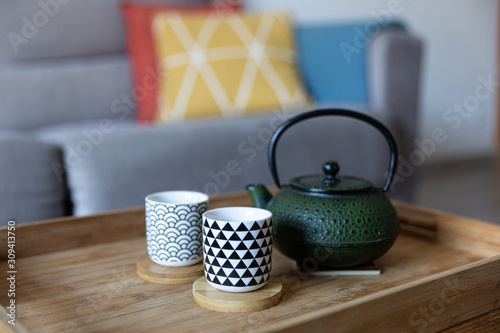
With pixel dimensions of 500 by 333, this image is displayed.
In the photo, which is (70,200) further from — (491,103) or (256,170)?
(491,103)

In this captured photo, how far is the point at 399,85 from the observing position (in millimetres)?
2041

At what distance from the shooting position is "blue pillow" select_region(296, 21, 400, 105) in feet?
7.11

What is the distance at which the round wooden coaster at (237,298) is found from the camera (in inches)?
24.9

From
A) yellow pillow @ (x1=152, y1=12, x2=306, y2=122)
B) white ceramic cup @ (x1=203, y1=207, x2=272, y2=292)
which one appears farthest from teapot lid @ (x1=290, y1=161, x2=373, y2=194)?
yellow pillow @ (x1=152, y1=12, x2=306, y2=122)

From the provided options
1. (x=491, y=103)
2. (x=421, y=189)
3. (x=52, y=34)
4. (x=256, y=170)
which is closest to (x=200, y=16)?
(x=52, y=34)

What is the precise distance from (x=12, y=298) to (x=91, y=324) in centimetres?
15

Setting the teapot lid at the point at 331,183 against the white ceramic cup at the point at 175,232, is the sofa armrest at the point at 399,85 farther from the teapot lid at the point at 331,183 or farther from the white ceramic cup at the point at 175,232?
the white ceramic cup at the point at 175,232

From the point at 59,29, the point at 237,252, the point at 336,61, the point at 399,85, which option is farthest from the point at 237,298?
the point at 59,29

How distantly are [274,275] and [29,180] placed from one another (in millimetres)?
889

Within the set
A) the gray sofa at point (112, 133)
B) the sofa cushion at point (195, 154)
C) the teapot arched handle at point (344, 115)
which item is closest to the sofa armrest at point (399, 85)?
the gray sofa at point (112, 133)

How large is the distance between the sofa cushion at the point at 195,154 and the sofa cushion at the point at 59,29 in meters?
0.61

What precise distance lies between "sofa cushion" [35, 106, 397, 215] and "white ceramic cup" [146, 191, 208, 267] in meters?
0.75

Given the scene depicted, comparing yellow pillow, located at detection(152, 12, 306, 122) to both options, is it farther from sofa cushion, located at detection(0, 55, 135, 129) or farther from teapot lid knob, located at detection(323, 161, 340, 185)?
teapot lid knob, located at detection(323, 161, 340, 185)

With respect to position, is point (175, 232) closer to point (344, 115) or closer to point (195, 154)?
point (344, 115)
